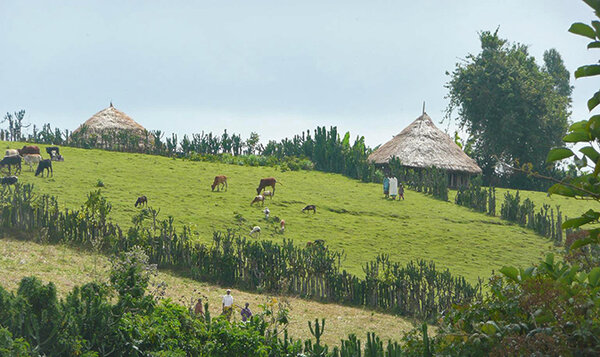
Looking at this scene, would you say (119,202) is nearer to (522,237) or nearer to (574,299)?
(522,237)

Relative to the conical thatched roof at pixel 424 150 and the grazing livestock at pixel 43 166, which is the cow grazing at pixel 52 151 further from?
the conical thatched roof at pixel 424 150

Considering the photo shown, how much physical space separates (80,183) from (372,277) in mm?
14099

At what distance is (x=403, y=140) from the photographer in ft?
129

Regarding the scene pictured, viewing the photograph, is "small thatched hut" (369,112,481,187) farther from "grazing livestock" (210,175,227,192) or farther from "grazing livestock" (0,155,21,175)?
"grazing livestock" (0,155,21,175)

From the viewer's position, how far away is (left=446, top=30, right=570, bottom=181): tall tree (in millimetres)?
43906

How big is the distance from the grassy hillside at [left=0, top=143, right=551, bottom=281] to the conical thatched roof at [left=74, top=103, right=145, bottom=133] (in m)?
8.54

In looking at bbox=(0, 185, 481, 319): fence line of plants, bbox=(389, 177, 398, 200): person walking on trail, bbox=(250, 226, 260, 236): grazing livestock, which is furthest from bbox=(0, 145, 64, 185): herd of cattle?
bbox=(389, 177, 398, 200): person walking on trail

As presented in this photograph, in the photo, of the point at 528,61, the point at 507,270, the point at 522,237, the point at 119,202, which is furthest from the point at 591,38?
the point at 528,61

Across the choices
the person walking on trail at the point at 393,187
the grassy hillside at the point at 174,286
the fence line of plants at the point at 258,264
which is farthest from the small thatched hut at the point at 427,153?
the grassy hillside at the point at 174,286

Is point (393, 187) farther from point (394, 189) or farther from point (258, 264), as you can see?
point (258, 264)

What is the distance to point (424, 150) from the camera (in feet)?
124

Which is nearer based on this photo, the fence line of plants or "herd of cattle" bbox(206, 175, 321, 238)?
the fence line of plants

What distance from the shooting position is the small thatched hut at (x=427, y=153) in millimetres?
37062

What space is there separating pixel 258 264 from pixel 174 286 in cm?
248
